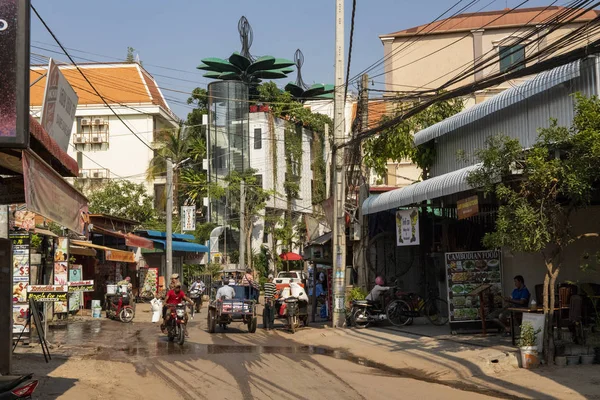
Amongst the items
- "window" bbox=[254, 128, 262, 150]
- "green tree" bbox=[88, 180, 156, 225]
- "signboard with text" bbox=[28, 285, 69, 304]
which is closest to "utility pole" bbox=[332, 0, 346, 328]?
"signboard with text" bbox=[28, 285, 69, 304]

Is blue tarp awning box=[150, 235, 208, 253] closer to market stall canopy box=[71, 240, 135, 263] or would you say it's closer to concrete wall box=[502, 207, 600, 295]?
market stall canopy box=[71, 240, 135, 263]

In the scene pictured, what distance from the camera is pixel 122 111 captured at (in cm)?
6475

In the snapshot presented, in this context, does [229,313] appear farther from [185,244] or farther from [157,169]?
[157,169]

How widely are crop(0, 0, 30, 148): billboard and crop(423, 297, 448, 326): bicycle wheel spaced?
16693 mm

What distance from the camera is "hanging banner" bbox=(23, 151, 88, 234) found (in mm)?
8383

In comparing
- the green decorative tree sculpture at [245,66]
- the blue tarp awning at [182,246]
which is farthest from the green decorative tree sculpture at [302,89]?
the blue tarp awning at [182,246]

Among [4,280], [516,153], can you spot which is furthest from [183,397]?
[516,153]

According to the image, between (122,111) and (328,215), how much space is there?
141 feet

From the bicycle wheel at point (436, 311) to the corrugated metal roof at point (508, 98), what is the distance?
5016 millimetres

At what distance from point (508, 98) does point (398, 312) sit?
24.8ft

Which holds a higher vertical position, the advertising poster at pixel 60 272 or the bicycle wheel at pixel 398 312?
the advertising poster at pixel 60 272

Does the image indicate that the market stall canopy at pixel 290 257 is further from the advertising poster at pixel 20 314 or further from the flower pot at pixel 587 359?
the flower pot at pixel 587 359

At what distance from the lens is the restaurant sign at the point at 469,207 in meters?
16.8

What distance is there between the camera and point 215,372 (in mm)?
13852
